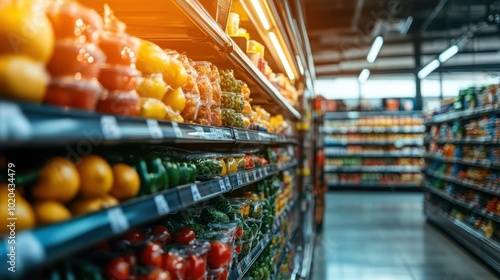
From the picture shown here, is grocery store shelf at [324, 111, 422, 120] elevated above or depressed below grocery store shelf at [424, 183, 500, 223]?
above

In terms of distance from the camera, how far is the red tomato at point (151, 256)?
1.28m

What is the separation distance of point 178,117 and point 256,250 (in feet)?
4.10

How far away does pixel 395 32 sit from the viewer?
14.8m

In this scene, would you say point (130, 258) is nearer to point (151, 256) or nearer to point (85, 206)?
point (151, 256)

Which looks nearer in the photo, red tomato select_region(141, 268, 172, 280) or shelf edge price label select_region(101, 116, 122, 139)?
shelf edge price label select_region(101, 116, 122, 139)

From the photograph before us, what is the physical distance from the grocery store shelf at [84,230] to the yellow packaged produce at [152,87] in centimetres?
30

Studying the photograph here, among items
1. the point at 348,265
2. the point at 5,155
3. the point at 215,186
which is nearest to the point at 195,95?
the point at 215,186

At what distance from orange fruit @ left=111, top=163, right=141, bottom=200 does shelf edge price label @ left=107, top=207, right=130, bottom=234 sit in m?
0.11

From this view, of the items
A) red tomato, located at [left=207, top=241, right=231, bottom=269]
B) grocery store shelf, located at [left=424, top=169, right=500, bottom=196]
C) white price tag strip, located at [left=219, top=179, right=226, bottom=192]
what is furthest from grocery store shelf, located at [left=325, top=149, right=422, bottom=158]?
red tomato, located at [left=207, top=241, right=231, bottom=269]

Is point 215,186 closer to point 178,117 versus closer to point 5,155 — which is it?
point 178,117

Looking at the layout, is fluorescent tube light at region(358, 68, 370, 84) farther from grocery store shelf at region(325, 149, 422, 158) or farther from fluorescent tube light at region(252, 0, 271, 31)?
fluorescent tube light at region(252, 0, 271, 31)

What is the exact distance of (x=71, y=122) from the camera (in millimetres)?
815

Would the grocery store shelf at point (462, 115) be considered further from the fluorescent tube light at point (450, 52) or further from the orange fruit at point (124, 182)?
the orange fruit at point (124, 182)

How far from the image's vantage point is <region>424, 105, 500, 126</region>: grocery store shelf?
5687 mm
